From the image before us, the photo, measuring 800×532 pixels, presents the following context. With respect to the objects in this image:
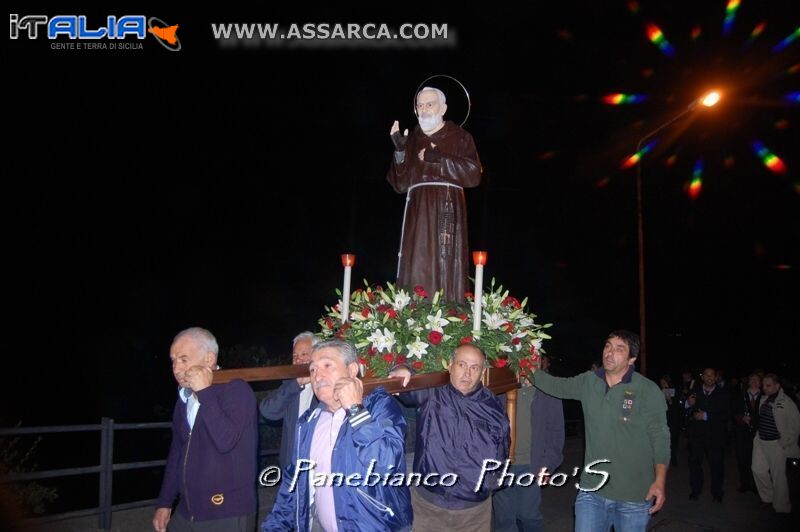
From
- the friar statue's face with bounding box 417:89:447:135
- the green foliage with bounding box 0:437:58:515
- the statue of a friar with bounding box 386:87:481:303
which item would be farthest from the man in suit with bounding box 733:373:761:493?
the green foliage with bounding box 0:437:58:515

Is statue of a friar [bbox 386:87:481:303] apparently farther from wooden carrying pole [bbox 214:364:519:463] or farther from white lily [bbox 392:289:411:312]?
wooden carrying pole [bbox 214:364:519:463]

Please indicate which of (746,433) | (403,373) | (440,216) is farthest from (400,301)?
(746,433)

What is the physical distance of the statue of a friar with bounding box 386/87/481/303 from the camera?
5477 millimetres

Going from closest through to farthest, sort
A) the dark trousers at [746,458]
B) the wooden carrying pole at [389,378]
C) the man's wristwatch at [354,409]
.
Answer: the man's wristwatch at [354,409] → the wooden carrying pole at [389,378] → the dark trousers at [746,458]

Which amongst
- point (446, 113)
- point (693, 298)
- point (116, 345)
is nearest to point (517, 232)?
point (693, 298)

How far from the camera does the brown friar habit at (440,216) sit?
18.0 feet

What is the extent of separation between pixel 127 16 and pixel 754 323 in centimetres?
3010

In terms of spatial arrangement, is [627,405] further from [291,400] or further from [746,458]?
[746,458]

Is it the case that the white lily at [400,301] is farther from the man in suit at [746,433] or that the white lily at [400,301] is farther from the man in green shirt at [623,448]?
the man in suit at [746,433]

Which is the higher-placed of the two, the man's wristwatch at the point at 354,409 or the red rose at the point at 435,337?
the red rose at the point at 435,337

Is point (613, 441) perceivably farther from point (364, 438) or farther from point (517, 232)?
point (517, 232)

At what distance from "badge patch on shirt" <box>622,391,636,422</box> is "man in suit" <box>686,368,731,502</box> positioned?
5.98 meters

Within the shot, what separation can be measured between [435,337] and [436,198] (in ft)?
4.91

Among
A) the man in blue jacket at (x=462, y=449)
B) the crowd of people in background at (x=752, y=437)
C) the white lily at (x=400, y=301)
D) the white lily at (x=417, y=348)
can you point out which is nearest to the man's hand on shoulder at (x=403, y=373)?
the man in blue jacket at (x=462, y=449)
